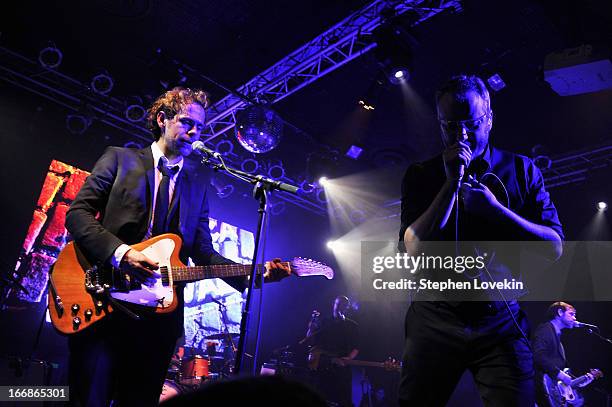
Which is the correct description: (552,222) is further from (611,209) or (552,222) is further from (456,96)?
(611,209)

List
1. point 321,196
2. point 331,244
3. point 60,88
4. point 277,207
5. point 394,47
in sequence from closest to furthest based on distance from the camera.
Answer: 1. point 394,47
2. point 60,88
3. point 277,207
4. point 321,196
5. point 331,244

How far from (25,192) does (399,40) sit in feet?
22.9

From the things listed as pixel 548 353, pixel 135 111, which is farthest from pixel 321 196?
pixel 548 353

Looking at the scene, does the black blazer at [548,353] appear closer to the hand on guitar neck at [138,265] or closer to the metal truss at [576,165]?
the metal truss at [576,165]

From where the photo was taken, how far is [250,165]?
409 inches

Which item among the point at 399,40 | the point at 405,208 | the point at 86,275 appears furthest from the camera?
the point at 399,40

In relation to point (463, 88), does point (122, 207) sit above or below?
below

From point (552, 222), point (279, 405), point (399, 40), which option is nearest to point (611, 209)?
point (399, 40)

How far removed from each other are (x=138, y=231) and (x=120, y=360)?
0.76m

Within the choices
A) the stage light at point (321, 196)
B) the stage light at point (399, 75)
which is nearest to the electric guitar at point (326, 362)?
the stage light at point (321, 196)

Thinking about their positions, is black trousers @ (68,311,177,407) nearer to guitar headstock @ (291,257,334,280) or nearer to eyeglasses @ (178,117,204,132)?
guitar headstock @ (291,257,334,280)

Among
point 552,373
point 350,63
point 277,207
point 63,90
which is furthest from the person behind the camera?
point 277,207

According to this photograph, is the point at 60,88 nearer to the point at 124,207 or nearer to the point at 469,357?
the point at 124,207

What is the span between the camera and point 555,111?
939 cm
